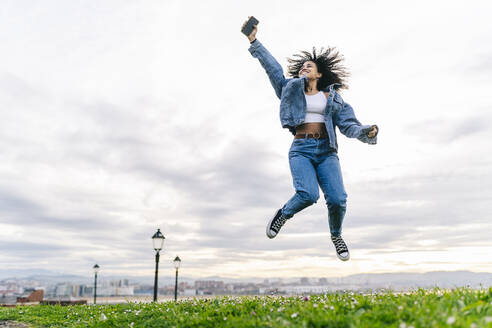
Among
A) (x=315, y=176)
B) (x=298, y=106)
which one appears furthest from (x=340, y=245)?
(x=298, y=106)

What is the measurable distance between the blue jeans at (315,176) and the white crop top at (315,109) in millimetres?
433

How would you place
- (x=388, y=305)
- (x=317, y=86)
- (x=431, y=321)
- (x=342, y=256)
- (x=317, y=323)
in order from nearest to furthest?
(x=431, y=321) < (x=317, y=323) < (x=388, y=305) < (x=342, y=256) < (x=317, y=86)

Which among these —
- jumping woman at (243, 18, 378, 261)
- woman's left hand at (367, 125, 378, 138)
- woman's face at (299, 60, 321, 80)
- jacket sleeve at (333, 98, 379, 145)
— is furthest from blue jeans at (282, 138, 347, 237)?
woman's face at (299, 60, 321, 80)

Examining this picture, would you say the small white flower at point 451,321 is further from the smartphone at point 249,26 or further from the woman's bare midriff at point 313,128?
the smartphone at point 249,26

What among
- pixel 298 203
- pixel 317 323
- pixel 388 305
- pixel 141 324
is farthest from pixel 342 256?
pixel 141 324

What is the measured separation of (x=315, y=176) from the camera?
7.53 meters

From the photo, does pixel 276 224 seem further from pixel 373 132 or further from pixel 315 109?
pixel 373 132

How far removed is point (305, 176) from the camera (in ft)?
24.3

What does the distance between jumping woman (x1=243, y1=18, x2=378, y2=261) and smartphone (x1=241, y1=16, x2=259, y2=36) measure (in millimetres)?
78

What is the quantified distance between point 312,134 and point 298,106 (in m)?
0.61

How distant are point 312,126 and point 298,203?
4.89 feet

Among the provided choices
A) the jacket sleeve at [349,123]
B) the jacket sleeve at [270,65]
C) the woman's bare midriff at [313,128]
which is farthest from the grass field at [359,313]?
the jacket sleeve at [270,65]

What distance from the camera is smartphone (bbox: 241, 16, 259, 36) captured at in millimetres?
8047

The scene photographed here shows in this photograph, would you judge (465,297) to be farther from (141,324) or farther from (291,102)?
(141,324)
